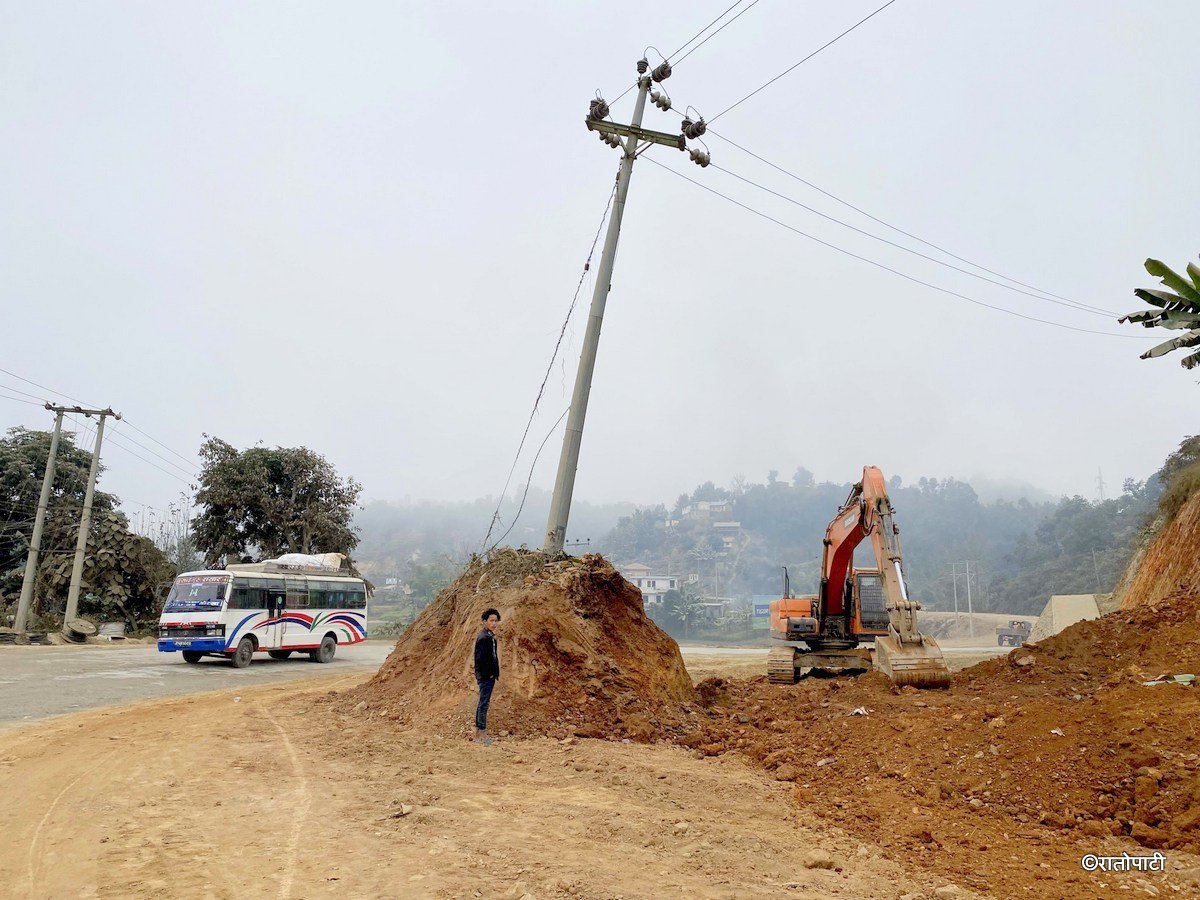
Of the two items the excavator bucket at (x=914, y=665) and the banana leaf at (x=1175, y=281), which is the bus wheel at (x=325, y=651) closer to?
the excavator bucket at (x=914, y=665)

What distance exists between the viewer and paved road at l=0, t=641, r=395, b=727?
14.4 m

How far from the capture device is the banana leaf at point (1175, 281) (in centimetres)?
1297

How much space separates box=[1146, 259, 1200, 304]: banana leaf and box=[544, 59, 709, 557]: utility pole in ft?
25.3

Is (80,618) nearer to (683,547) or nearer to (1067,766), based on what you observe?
(1067,766)

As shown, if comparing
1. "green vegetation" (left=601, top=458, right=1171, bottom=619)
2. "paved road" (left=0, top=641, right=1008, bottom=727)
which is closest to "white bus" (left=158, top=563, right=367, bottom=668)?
"paved road" (left=0, top=641, right=1008, bottom=727)

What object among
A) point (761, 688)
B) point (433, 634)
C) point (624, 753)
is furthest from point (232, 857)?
point (761, 688)

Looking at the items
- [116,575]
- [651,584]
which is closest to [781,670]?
[116,575]

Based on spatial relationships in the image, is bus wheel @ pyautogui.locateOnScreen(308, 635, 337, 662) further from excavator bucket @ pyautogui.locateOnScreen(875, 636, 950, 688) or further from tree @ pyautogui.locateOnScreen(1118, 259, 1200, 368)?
tree @ pyautogui.locateOnScreen(1118, 259, 1200, 368)

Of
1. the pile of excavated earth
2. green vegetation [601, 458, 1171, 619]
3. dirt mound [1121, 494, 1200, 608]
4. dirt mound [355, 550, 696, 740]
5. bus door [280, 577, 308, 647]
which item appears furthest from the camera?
green vegetation [601, 458, 1171, 619]

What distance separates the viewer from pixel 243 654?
73.1 feet

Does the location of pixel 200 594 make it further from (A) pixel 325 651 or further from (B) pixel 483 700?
(B) pixel 483 700

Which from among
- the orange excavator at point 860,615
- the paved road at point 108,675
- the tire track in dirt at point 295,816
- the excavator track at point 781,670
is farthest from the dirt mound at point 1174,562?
the tire track in dirt at point 295,816

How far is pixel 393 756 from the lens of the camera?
28.8ft

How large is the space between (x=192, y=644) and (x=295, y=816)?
56.7ft
